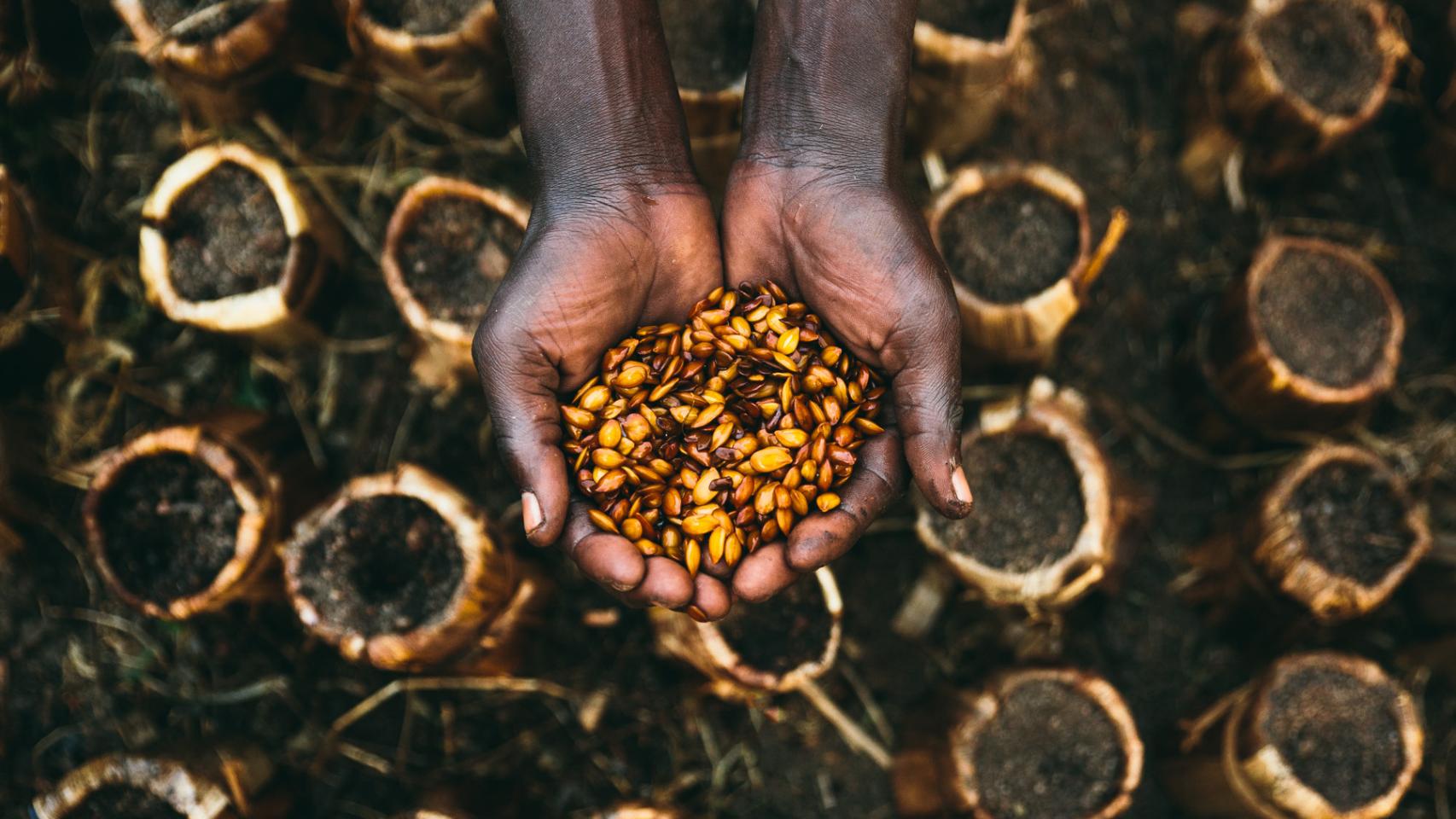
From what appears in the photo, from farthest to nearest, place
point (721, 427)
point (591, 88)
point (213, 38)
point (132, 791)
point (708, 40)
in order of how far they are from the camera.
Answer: point (708, 40) → point (213, 38) → point (132, 791) → point (591, 88) → point (721, 427)

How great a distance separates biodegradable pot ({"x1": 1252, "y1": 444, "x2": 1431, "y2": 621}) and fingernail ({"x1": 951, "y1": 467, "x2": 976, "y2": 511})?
1233 millimetres

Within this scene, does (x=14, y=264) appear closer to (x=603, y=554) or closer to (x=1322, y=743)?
(x=603, y=554)

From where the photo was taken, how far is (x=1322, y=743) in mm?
2635

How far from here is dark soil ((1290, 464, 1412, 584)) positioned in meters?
2.76

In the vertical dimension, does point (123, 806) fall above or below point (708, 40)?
below

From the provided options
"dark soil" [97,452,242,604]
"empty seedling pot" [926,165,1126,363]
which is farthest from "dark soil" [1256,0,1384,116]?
"dark soil" [97,452,242,604]

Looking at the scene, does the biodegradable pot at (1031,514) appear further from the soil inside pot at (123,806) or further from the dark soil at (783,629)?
the soil inside pot at (123,806)

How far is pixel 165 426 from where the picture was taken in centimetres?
Result: 269

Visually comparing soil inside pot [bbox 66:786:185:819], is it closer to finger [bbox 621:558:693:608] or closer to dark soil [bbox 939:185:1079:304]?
finger [bbox 621:558:693:608]

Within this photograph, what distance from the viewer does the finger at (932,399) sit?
6.95 feet

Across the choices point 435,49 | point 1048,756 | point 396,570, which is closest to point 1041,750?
point 1048,756

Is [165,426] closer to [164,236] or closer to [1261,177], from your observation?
[164,236]

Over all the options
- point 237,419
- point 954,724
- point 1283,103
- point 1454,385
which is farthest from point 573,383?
point 1454,385

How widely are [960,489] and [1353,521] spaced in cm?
148
